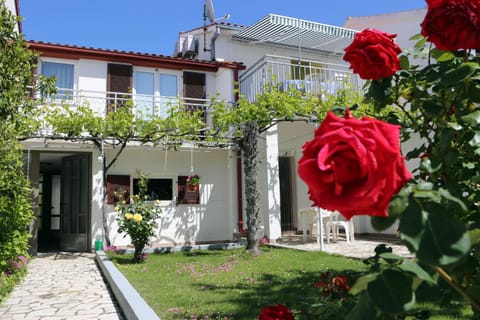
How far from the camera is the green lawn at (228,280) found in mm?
5164

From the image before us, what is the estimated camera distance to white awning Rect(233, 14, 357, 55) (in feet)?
→ 41.6

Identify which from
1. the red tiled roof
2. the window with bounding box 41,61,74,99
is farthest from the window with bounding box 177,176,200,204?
the window with bounding box 41,61,74,99

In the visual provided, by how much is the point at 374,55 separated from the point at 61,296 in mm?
6772

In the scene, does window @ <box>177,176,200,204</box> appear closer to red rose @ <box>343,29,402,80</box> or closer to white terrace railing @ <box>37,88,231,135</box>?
white terrace railing @ <box>37,88,231,135</box>

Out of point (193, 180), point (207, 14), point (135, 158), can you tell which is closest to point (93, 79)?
point (135, 158)

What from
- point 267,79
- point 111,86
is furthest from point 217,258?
point 111,86

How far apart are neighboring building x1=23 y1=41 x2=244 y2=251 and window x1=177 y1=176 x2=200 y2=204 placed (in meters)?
0.03

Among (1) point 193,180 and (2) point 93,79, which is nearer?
(2) point 93,79

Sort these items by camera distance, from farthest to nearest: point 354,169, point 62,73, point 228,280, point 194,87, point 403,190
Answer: point 194,87, point 62,73, point 228,280, point 403,190, point 354,169

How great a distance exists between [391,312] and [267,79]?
39.7ft

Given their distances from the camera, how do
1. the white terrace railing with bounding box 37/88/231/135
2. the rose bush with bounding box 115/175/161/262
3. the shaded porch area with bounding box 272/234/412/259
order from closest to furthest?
the shaded porch area with bounding box 272/234/412/259
the rose bush with bounding box 115/175/161/262
the white terrace railing with bounding box 37/88/231/135

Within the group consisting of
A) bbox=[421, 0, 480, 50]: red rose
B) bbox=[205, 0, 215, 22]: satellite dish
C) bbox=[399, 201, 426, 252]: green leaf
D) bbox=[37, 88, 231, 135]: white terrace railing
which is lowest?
bbox=[399, 201, 426, 252]: green leaf

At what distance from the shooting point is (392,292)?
0.97m

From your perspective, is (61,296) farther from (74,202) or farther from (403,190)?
(403,190)
